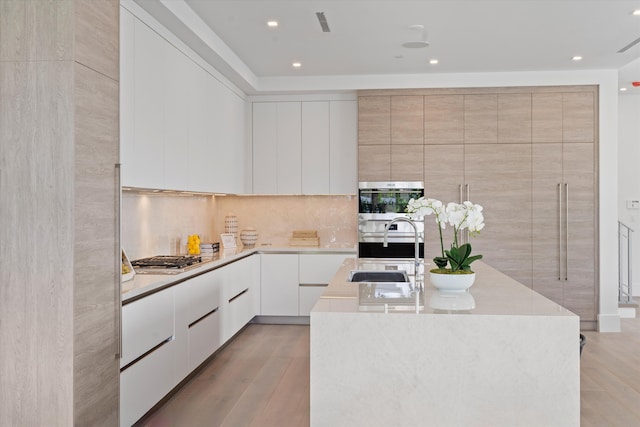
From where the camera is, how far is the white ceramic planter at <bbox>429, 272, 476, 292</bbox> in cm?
272

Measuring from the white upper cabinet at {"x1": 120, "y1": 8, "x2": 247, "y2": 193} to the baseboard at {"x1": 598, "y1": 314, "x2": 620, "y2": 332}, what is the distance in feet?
13.3

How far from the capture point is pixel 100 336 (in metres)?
2.56

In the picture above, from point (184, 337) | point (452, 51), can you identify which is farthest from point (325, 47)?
point (184, 337)

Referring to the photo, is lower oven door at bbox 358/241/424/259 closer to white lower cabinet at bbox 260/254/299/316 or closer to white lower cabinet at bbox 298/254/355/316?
white lower cabinet at bbox 298/254/355/316

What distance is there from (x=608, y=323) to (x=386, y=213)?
8.29 feet

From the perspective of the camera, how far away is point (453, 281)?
2725 mm

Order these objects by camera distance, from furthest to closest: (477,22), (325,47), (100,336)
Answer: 1. (325,47)
2. (477,22)
3. (100,336)

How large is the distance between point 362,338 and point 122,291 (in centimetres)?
137

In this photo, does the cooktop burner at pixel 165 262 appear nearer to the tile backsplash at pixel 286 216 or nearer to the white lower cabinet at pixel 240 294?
the white lower cabinet at pixel 240 294

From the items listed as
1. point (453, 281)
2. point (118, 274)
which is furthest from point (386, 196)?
point (118, 274)

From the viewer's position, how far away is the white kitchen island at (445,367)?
217cm

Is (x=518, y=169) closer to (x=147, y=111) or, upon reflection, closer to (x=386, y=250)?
(x=386, y=250)

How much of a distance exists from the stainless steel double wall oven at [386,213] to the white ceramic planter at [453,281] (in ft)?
9.71

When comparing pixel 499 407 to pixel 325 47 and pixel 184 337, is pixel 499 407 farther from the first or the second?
pixel 325 47
